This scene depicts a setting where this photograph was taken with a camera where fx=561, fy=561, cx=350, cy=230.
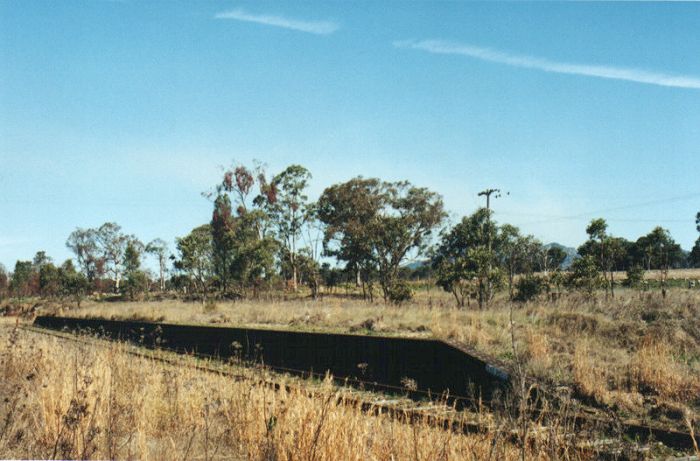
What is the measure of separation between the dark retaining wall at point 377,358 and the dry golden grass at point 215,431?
7.70ft

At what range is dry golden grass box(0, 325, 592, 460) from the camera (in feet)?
15.7

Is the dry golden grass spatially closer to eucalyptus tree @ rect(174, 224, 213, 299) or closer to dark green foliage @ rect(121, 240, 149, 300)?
eucalyptus tree @ rect(174, 224, 213, 299)

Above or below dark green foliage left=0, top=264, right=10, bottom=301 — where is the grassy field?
below

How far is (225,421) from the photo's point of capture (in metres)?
6.65

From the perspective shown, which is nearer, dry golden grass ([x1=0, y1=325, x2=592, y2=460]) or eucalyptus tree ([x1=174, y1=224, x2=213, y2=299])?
dry golden grass ([x1=0, y1=325, x2=592, y2=460])

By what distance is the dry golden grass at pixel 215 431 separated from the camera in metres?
4.78

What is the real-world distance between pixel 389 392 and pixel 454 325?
20.1 feet

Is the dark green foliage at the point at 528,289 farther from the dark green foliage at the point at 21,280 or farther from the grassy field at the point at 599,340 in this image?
the dark green foliage at the point at 21,280

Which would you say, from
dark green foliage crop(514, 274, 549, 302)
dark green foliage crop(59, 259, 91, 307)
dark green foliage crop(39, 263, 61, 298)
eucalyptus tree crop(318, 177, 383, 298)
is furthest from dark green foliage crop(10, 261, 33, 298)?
dark green foliage crop(514, 274, 549, 302)

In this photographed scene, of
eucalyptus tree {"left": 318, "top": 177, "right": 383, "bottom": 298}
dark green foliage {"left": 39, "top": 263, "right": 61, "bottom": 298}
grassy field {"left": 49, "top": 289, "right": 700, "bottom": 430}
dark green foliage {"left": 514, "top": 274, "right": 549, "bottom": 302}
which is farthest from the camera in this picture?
dark green foliage {"left": 39, "top": 263, "right": 61, "bottom": 298}

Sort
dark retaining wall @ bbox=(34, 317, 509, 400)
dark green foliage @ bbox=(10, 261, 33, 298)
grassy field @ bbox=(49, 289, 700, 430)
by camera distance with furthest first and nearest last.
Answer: dark green foliage @ bbox=(10, 261, 33, 298) → dark retaining wall @ bbox=(34, 317, 509, 400) → grassy field @ bbox=(49, 289, 700, 430)

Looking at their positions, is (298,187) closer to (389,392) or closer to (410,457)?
(389,392)

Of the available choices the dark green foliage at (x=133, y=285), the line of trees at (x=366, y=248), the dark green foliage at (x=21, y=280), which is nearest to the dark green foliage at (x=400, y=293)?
the line of trees at (x=366, y=248)

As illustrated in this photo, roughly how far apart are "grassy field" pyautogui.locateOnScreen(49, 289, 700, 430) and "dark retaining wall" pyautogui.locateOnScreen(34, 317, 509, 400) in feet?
3.29
